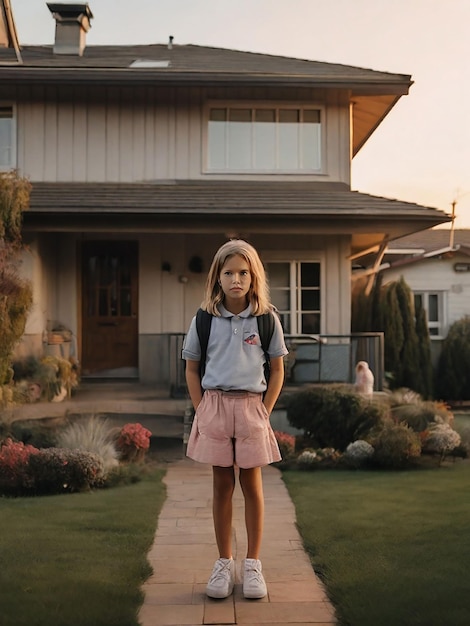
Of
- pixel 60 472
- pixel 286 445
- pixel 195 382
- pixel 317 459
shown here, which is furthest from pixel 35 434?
pixel 195 382

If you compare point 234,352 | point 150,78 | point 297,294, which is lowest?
point 234,352

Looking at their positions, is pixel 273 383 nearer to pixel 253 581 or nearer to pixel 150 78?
pixel 253 581

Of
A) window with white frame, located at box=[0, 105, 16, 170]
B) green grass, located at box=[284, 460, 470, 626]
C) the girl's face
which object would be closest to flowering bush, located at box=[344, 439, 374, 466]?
green grass, located at box=[284, 460, 470, 626]

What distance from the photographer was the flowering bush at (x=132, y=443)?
8.99 m

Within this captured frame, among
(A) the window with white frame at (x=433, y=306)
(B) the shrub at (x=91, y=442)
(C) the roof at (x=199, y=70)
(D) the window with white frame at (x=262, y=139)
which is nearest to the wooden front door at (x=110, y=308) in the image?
(D) the window with white frame at (x=262, y=139)

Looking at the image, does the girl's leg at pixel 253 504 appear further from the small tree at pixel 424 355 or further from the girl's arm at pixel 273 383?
the small tree at pixel 424 355

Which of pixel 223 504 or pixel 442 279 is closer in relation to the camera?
pixel 223 504

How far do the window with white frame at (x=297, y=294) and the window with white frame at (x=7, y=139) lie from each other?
16.5 feet

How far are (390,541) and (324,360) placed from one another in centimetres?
633

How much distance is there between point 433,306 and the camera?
763 inches

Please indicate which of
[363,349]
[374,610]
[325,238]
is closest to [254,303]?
[374,610]

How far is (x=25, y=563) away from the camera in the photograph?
4836mm

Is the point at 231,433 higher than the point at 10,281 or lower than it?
lower

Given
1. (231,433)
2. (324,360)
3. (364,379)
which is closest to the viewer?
(231,433)
